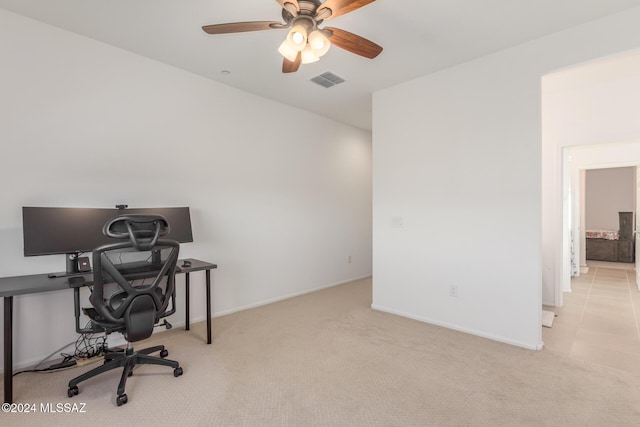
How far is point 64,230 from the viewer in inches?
99.9

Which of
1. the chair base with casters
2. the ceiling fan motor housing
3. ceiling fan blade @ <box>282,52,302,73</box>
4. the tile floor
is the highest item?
the ceiling fan motor housing

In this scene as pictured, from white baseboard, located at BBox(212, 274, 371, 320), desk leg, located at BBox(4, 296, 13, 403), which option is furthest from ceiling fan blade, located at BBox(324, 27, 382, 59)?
white baseboard, located at BBox(212, 274, 371, 320)

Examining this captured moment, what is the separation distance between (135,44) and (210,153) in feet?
4.15

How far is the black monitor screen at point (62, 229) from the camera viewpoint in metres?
2.39

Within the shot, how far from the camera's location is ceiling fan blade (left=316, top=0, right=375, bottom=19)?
181 centimetres

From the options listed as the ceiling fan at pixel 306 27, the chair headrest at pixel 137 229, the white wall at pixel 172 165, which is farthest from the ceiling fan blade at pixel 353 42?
the white wall at pixel 172 165

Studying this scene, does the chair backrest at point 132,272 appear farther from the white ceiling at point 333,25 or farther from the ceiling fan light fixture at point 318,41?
the white ceiling at point 333,25

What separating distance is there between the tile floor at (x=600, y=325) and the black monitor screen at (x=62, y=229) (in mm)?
4199

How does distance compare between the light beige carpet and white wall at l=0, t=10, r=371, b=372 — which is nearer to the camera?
the light beige carpet

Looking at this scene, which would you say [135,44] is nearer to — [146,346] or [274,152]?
[274,152]

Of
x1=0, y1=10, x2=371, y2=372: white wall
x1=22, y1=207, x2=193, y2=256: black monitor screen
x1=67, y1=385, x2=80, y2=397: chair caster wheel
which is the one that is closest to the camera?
x1=67, y1=385, x2=80, y2=397: chair caster wheel

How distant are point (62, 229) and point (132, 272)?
0.93 meters

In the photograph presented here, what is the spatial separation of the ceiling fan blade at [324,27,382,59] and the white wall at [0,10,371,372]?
210cm

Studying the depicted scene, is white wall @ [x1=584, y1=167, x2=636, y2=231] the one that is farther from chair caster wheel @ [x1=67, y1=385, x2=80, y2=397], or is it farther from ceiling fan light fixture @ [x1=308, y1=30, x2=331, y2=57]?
chair caster wheel @ [x1=67, y1=385, x2=80, y2=397]
